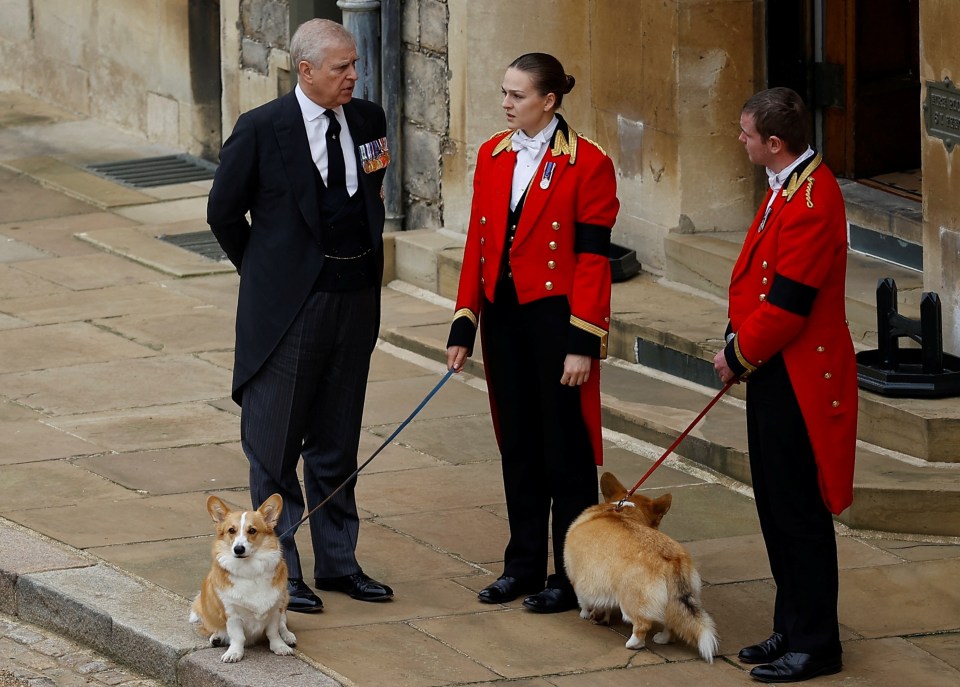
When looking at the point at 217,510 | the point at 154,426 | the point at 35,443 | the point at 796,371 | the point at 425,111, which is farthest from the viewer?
the point at 425,111

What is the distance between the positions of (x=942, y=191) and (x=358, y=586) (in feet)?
10.7

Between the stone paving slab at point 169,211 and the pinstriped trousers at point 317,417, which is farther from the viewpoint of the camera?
the stone paving slab at point 169,211

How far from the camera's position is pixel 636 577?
5832 mm

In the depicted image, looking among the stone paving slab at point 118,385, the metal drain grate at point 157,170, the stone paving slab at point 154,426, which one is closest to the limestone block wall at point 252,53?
the metal drain grate at point 157,170

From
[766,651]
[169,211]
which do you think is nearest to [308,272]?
[766,651]

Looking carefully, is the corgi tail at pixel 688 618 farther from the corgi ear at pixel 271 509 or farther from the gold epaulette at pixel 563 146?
the gold epaulette at pixel 563 146

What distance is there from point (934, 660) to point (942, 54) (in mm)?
3009

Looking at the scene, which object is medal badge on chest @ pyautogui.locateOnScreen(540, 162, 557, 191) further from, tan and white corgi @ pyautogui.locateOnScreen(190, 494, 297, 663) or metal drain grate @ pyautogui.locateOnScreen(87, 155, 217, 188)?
metal drain grate @ pyautogui.locateOnScreen(87, 155, 217, 188)

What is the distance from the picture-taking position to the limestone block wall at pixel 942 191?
A: 308 inches

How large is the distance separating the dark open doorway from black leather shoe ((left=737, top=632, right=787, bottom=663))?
447 centimetres

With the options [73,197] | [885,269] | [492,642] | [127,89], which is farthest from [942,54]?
[127,89]

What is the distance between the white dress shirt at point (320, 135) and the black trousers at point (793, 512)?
152cm

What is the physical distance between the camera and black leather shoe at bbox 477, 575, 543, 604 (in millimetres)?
6379

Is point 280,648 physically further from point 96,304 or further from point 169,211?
point 169,211
